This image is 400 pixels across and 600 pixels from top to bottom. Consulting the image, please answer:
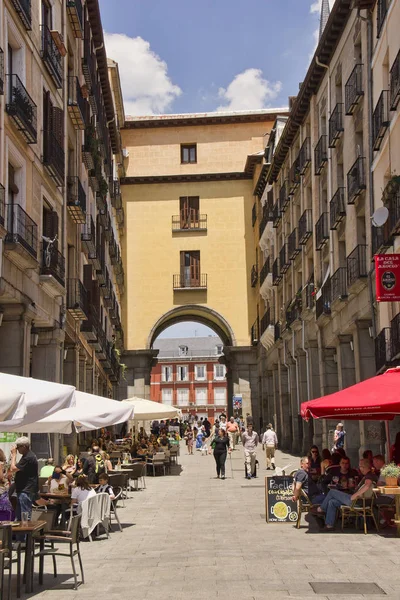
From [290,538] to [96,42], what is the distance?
27430 mm

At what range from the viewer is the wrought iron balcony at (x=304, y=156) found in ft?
114

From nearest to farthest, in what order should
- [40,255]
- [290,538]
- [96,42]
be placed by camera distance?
[290,538]
[40,255]
[96,42]

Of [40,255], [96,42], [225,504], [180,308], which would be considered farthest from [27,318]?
[180,308]

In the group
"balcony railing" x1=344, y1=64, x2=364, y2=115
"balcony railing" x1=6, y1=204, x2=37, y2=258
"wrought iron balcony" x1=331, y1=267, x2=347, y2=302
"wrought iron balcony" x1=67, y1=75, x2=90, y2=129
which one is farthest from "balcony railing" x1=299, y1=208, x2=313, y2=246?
"balcony railing" x1=6, y1=204, x2=37, y2=258

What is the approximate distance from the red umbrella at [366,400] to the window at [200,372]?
94.0 metres

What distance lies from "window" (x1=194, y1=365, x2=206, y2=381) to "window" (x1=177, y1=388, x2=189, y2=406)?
234cm

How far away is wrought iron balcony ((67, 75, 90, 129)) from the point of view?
26703mm

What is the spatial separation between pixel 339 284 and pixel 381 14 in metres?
8.16

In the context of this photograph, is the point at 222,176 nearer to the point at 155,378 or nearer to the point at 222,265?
the point at 222,265

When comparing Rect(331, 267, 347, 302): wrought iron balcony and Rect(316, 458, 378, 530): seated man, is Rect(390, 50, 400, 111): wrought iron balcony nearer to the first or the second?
Rect(331, 267, 347, 302): wrought iron balcony

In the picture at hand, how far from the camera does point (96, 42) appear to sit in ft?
120

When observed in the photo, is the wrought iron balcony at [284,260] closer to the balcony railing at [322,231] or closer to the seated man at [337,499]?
Result: the balcony railing at [322,231]

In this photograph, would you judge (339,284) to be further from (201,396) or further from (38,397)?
(201,396)

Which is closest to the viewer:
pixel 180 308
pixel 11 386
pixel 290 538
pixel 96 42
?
pixel 11 386
